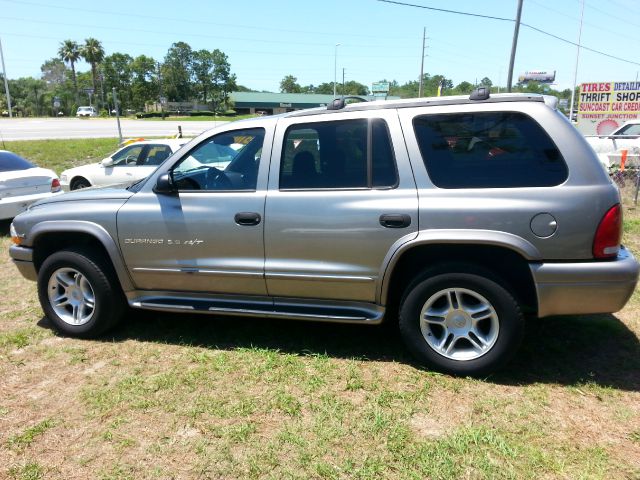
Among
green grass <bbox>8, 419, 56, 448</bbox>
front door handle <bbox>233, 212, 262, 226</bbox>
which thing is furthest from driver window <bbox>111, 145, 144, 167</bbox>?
green grass <bbox>8, 419, 56, 448</bbox>

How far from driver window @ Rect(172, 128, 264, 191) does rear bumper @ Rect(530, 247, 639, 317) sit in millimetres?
2126

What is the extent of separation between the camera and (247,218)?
11.8 feet

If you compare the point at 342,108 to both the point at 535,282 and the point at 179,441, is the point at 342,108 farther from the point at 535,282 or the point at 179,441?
the point at 179,441

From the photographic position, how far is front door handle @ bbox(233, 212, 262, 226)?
358 centimetres

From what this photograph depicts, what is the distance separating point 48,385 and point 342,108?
2.93 m

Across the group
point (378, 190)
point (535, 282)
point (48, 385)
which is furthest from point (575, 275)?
point (48, 385)

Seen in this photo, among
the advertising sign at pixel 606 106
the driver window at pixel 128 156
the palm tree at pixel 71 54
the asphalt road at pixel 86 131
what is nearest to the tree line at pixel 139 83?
the palm tree at pixel 71 54

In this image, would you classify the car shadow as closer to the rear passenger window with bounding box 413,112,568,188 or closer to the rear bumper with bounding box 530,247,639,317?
the rear bumper with bounding box 530,247,639,317

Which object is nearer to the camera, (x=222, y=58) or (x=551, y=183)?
(x=551, y=183)

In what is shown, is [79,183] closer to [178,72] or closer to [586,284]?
[586,284]

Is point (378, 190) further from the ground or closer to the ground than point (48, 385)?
further from the ground

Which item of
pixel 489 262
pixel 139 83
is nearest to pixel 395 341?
pixel 489 262

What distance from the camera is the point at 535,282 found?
122 inches

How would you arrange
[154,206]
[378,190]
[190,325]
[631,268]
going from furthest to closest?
1. [190,325]
2. [154,206]
3. [378,190]
4. [631,268]
